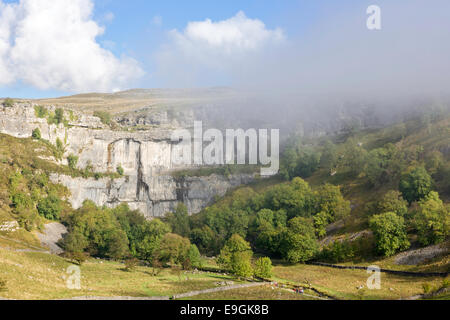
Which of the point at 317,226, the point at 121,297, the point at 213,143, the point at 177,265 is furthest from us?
the point at 213,143

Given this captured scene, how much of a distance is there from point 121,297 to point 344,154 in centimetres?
9300

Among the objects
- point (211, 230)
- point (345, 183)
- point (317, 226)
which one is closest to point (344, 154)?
point (345, 183)

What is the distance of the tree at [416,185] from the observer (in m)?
64.8

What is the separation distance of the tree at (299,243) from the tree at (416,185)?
63.8ft

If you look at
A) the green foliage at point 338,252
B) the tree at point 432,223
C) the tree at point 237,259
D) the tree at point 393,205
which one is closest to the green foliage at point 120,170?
the tree at point 237,259

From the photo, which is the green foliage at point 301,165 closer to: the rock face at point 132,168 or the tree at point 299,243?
the rock face at point 132,168

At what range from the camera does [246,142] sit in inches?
5305

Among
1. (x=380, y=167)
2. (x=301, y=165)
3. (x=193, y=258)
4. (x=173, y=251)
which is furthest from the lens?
(x=301, y=165)

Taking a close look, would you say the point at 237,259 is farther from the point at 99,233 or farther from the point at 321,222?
the point at 99,233

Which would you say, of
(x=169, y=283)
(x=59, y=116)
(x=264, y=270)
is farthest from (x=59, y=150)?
(x=264, y=270)

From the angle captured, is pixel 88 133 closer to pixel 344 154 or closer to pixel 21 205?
pixel 21 205

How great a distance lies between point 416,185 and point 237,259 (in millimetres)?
37598

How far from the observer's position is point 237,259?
51.6 meters

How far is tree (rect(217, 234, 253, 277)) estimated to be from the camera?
49.1 metres
